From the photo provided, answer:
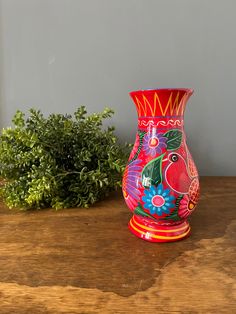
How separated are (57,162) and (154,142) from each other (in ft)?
0.90

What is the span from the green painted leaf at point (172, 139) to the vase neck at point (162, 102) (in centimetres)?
2

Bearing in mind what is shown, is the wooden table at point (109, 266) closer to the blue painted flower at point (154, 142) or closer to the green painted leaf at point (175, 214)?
the green painted leaf at point (175, 214)

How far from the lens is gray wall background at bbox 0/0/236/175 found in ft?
2.46

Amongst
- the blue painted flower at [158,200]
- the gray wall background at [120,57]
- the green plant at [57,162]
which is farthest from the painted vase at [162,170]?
the gray wall background at [120,57]

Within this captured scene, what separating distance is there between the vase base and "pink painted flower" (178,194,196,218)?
0.03 metres

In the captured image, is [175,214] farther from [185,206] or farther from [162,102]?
[162,102]

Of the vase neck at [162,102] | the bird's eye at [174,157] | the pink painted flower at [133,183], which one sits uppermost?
the vase neck at [162,102]

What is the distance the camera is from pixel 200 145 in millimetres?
808

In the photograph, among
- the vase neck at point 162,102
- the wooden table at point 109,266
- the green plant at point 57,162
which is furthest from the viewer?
the green plant at point 57,162

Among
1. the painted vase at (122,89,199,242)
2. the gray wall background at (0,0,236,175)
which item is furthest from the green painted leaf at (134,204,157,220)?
the gray wall background at (0,0,236,175)

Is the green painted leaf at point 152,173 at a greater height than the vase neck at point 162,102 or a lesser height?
lesser

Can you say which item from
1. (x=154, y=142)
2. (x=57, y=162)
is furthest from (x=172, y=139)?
(x=57, y=162)

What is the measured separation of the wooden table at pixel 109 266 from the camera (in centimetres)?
29

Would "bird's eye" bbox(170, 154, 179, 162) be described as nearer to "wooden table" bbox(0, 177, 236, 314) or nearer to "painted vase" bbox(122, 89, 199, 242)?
"painted vase" bbox(122, 89, 199, 242)
